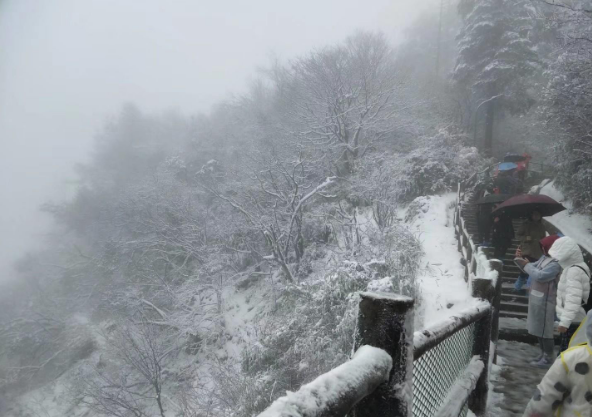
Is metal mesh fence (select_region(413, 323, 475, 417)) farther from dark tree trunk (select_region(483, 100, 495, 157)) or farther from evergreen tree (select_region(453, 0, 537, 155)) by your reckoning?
dark tree trunk (select_region(483, 100, 495, 157))

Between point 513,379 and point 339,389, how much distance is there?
15.5ft

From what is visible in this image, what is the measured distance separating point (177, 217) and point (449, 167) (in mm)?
15476

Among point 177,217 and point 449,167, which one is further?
point 177,217

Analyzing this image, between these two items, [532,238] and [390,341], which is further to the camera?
[532,238]

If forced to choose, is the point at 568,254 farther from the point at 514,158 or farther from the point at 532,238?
the point at 514,158

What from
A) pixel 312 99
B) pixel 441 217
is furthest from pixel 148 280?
pixel 441 217

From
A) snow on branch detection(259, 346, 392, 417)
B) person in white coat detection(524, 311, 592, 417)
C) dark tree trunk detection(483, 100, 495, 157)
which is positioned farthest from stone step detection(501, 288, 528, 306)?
dark tree trunk detection(483, 100, 495, 157)

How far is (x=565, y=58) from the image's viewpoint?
1302 centimetres

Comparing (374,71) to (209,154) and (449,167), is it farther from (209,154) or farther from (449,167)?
(209,154)

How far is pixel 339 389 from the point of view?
105 centimetres

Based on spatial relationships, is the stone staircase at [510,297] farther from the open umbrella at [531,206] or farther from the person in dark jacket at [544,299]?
the person in dark jacket at [544,299]

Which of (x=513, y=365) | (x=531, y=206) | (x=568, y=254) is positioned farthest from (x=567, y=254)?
(x=531, y=206)

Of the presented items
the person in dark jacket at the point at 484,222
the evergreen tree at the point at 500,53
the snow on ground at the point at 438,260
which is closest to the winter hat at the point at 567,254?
the snow on ground at the point at 438,260

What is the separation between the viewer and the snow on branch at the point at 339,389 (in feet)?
2.95
